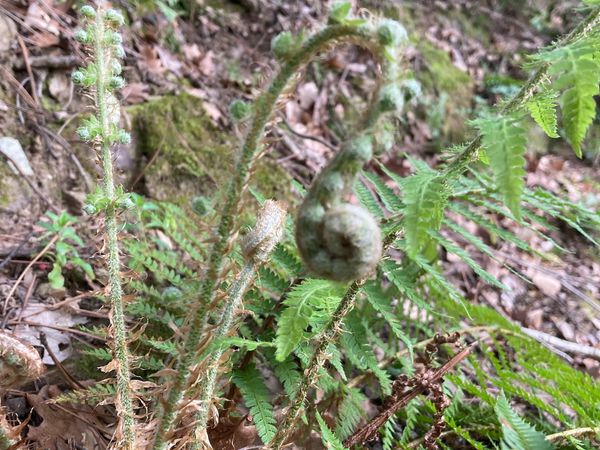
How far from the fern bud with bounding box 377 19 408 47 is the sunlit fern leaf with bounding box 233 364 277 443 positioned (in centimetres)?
129

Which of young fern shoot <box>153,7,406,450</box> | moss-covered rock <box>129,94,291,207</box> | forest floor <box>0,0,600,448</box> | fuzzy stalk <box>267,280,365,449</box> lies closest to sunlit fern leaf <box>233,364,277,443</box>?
fuzzy stalk <box>267,280,365,449</box>

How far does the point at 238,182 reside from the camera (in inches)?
42.3

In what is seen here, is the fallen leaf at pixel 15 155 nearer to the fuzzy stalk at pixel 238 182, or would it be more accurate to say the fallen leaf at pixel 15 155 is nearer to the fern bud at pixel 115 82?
the fern bud at pixel 115 82

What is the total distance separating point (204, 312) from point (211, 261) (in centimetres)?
13

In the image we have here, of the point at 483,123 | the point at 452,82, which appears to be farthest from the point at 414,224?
the point at 452,82

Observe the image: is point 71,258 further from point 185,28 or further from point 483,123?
point 185,28

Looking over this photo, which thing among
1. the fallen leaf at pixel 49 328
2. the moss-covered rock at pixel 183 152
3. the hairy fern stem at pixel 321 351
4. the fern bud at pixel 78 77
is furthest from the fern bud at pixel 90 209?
the moss-covered rock at pixel 183 152

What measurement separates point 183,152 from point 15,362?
7.49ft

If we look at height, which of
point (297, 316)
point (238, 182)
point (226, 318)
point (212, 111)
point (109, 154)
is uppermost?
point (238, 182)

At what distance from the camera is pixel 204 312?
118 centimetres

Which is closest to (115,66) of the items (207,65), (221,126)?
(221,126)

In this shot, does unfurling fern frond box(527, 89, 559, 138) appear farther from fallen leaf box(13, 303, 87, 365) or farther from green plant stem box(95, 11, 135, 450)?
fallen leaf box(13, 303, 87, 365)

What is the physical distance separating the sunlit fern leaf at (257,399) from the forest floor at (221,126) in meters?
0.63

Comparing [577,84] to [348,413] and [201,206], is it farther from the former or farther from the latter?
[348,413]
